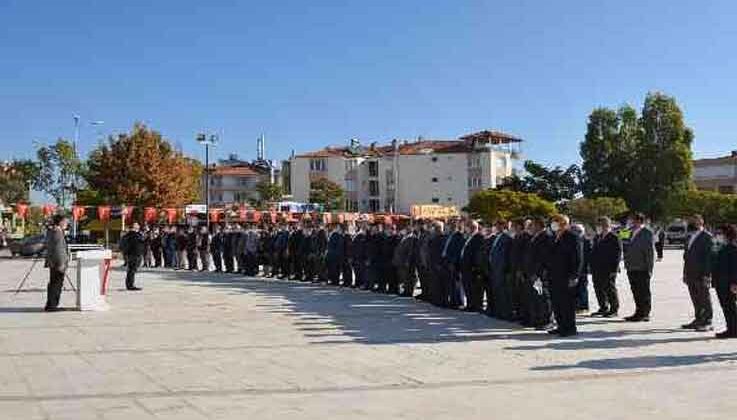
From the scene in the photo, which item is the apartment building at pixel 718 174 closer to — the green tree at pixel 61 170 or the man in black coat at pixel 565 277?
the green tree at pixel 61 170

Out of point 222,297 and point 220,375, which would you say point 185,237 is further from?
point 220,375

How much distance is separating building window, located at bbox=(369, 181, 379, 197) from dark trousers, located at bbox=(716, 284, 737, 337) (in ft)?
361

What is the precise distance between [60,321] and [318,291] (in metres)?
8.33

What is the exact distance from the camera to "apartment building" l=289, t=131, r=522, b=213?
116 meters

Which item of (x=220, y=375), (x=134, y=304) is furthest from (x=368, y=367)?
(x=134, y=304)

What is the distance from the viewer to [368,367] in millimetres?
11250

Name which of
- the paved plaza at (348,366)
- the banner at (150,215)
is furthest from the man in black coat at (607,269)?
the banner at (150,215)

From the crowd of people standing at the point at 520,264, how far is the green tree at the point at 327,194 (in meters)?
83.0

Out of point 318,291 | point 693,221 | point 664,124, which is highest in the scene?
point 664,124

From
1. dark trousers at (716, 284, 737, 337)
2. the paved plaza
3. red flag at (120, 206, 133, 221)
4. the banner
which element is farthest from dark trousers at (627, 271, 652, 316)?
the banner

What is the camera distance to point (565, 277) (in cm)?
1461

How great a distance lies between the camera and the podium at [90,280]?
18516mm

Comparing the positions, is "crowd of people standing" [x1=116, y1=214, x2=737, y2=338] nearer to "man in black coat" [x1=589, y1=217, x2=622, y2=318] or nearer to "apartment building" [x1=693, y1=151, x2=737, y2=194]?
"man in black coat" [x1=589, y1=217, x2=622, y2=318]

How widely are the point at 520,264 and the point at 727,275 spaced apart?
138 inches
